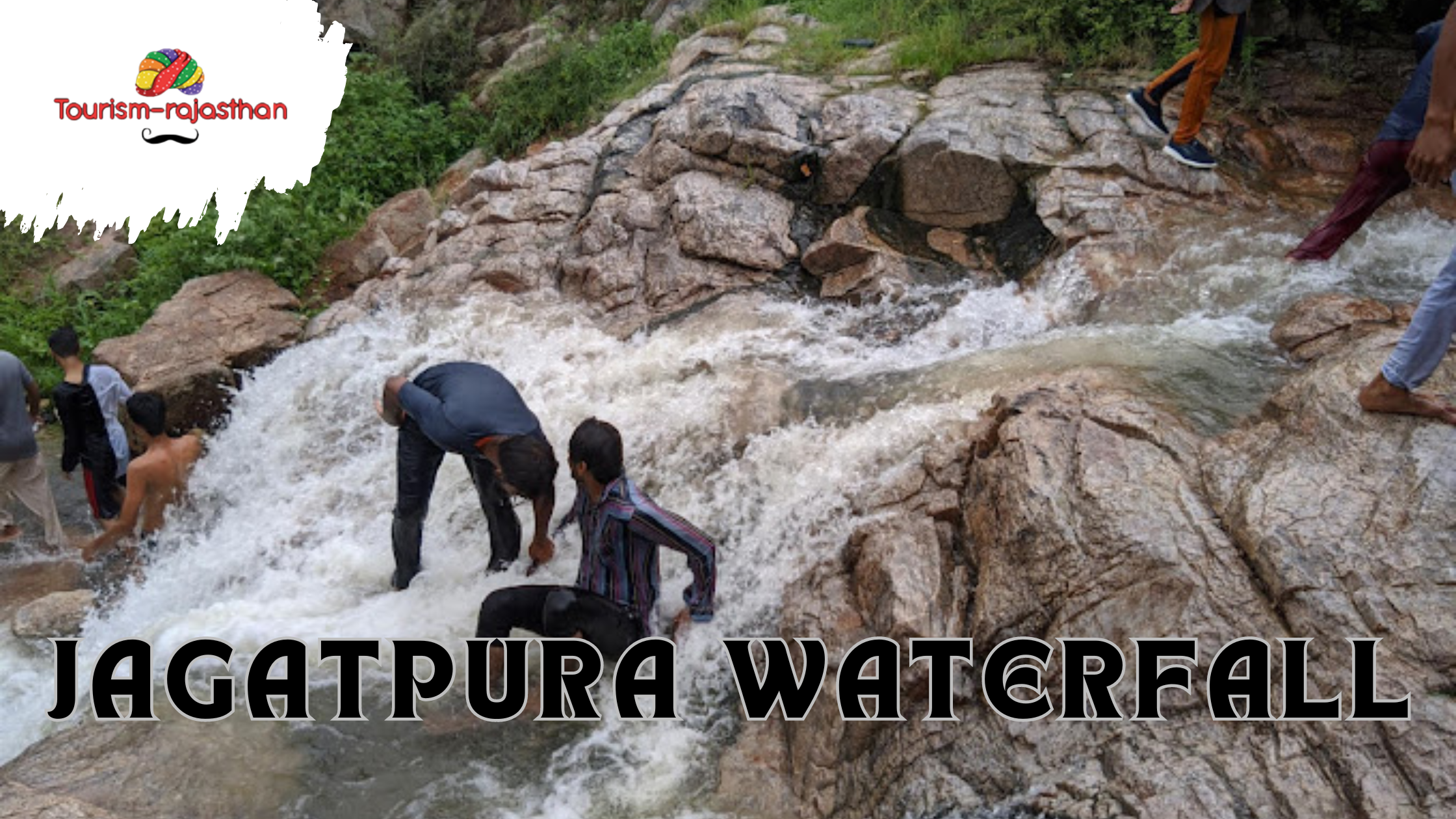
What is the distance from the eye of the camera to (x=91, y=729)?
4.75 m

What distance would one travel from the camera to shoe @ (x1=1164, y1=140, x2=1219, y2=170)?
24.4 ft

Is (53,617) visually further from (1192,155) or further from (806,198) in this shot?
(1192,155)

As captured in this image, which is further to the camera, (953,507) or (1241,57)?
(1241,57)

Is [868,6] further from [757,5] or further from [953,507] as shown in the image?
[953,507]

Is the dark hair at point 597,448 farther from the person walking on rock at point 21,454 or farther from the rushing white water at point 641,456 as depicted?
the person walking on rock at point 21,454

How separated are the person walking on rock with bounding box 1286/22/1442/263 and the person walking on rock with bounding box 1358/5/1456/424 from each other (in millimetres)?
1220

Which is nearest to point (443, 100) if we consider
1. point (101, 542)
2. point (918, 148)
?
point (918, 148)

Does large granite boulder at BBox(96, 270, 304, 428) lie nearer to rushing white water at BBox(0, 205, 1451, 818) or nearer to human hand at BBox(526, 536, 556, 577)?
rushing white water at BBox(0, 205, 1451, 818)

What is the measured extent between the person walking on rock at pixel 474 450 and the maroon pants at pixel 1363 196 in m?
4.55

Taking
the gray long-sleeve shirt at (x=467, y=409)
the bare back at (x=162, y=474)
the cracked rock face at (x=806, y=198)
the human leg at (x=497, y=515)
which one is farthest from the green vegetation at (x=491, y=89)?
the gray long-sleeve shirt at (x=467, y=409)

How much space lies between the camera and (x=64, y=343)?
20.7 feet

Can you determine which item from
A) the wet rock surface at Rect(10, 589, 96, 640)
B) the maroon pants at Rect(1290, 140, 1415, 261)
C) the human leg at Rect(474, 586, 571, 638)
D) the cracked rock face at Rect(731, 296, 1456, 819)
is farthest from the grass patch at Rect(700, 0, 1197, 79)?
the wet rock surface at Rect(10, 589, 96, 640)

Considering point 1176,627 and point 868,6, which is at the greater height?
point 868,6

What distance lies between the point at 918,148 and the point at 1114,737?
17.0ft
